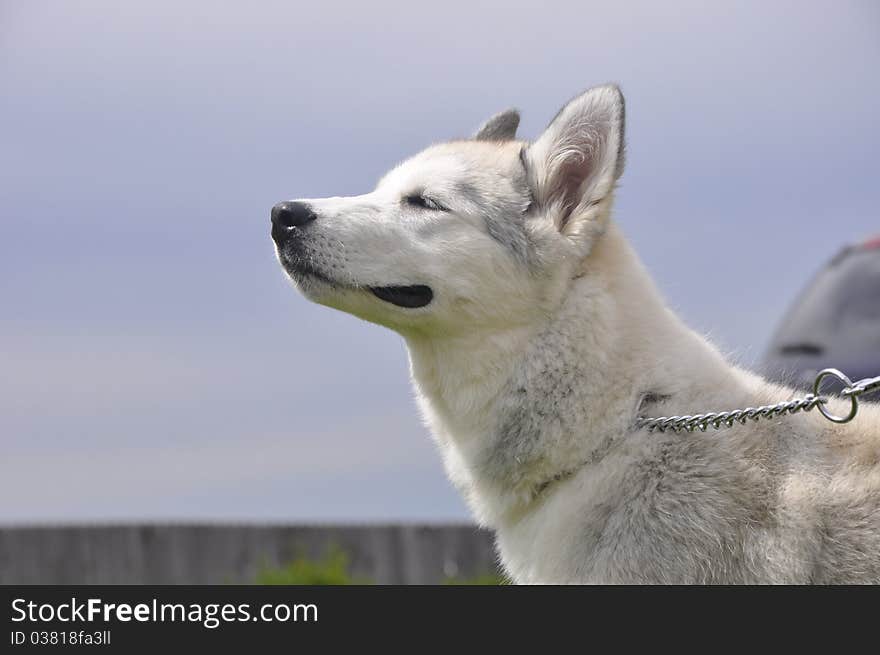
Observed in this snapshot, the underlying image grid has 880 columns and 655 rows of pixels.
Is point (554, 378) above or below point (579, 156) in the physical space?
below

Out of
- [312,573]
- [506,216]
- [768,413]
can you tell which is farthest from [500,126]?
[312,573]

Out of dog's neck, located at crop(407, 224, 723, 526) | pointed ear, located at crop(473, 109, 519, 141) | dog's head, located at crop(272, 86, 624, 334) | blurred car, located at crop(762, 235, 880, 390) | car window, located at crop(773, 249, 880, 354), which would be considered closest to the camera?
dog's neck, located at crop(407, 224, 723, 526)

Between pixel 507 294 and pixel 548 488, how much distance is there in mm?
809

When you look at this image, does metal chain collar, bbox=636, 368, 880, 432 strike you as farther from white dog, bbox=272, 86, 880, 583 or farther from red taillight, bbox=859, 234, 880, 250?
red taillight, bbox=859, 234, 880, 250

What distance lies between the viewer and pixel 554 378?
474 centimetres

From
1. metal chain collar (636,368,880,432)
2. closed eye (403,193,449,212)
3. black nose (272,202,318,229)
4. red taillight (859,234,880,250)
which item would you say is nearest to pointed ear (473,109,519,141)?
closed eye (403,193,449,212)

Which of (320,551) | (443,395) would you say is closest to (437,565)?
(320,551)

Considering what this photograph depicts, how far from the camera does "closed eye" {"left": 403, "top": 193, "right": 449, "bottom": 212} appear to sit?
5.03 meters

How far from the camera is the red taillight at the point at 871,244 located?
36.6 feet

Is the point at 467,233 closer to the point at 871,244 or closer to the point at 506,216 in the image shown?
the point at 506,216

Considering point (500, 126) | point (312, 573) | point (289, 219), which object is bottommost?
point (312, 573)

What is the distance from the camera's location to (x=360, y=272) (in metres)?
4.82

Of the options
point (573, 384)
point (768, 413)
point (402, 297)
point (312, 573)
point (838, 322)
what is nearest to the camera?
point (768, 413)

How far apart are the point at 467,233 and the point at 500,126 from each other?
124 cm
